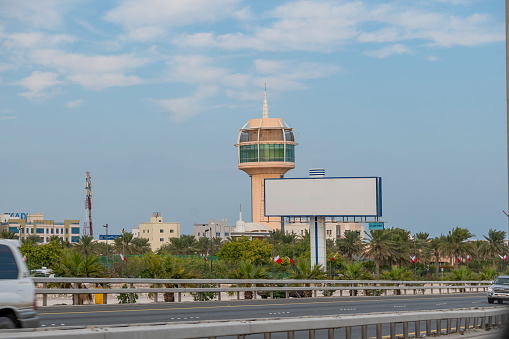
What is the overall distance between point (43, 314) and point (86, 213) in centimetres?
17183

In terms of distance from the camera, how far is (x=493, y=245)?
375 ft

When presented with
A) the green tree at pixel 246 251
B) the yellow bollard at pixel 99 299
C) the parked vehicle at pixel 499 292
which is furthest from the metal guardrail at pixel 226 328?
the green tree at pixel 246 251

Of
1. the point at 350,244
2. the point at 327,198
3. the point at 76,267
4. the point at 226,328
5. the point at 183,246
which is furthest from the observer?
the point at 183,246

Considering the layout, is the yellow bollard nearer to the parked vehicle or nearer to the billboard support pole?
the parked vehicle

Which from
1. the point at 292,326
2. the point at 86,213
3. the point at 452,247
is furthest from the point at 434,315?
the point at 86,213

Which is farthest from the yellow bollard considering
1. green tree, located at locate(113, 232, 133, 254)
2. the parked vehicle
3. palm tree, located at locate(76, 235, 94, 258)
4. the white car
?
green tree, located at locate(113, 232, 133, 254)

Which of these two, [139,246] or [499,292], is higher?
[499,292]

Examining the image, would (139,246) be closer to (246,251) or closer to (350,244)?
(246,251)

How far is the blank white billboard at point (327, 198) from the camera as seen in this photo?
240 feet

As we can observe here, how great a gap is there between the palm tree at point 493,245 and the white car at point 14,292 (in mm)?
108209

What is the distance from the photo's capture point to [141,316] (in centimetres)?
2002

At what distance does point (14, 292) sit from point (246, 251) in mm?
120353

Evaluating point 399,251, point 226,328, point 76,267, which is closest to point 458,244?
point 399,251

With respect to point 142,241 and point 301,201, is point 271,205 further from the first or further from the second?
point 142,241
